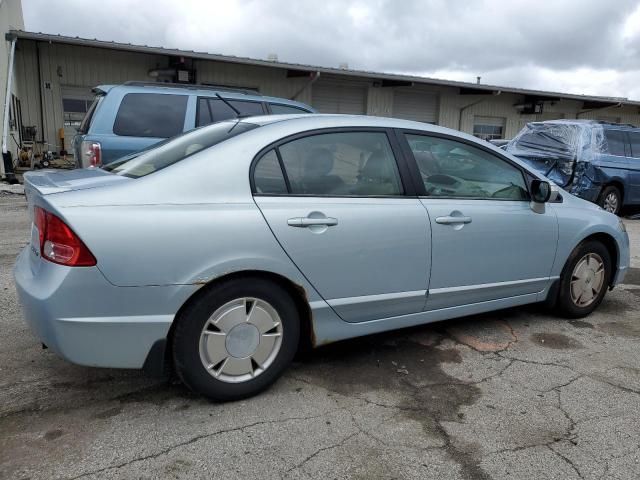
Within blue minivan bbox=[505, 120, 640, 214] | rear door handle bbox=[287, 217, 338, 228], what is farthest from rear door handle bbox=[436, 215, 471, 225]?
blue minivan bbox=[505, 120, 640, 214]

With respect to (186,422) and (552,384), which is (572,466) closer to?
(552,384)

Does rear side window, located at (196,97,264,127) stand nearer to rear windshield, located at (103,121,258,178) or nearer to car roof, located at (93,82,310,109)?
car roof, located at (93,82,310,109)

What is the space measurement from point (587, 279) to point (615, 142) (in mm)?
6856

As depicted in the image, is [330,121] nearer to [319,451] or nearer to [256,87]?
[319,451]

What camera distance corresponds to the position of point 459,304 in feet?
11.5

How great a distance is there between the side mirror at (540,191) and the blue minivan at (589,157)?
606cm

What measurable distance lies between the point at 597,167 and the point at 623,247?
5.78m

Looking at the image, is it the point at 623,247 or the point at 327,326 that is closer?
the point at 327,326

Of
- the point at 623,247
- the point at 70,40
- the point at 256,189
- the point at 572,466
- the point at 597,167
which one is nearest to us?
the point at 572,466

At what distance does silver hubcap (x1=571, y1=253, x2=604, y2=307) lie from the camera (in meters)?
4.12

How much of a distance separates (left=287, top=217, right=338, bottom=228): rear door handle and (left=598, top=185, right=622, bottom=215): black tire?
8.44 metres

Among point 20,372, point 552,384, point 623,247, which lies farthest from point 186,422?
point 623,247

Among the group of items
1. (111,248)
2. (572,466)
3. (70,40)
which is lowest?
(572,466)

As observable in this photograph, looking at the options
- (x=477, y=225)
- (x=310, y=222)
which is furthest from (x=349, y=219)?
(x=477, y=225)
